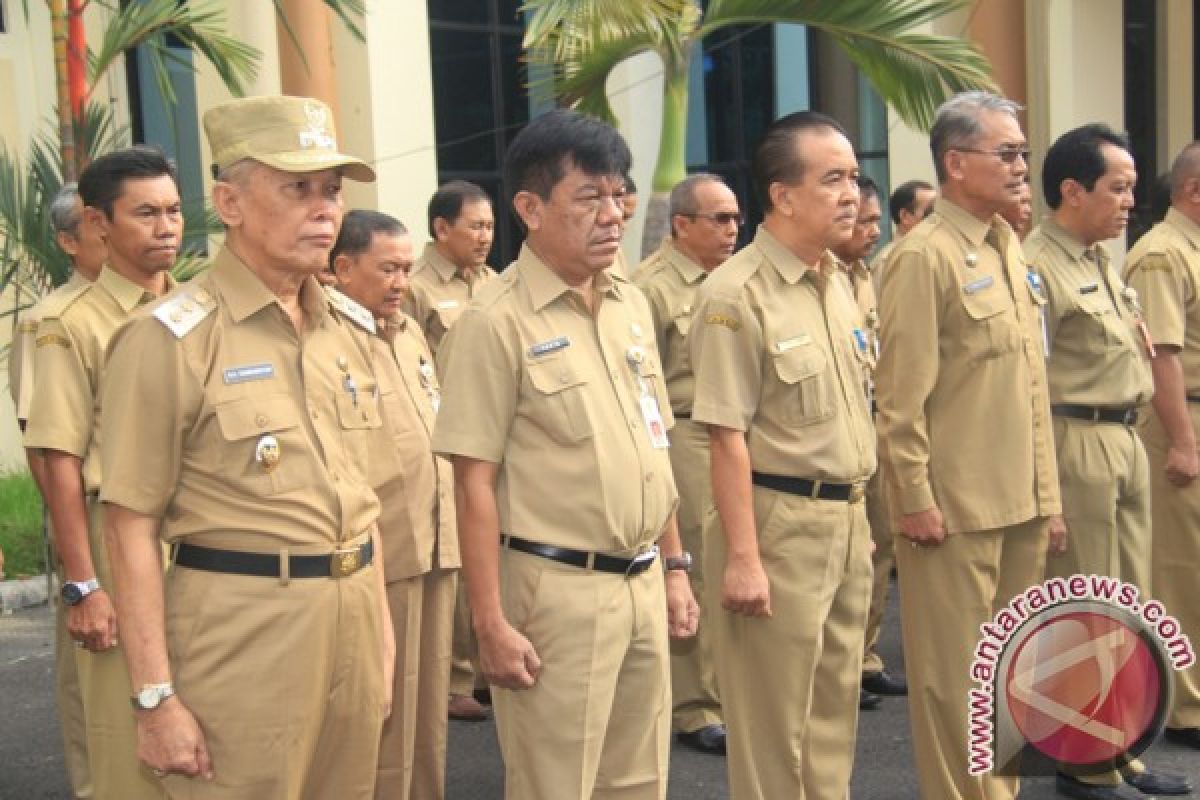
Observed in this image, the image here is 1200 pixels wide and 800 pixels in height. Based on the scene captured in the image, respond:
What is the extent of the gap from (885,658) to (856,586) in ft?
9.00

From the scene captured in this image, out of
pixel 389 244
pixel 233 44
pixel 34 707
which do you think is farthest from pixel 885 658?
pixel 233 44

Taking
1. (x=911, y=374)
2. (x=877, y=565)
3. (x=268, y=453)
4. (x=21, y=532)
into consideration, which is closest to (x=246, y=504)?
(x=268, y=453)

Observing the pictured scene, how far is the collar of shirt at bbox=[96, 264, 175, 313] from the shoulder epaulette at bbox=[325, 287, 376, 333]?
1210 millimetres

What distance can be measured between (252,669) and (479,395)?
2.56 ft

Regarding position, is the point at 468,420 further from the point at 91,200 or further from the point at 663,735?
the point at 91,200

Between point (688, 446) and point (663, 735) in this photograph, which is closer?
point (663, 735)

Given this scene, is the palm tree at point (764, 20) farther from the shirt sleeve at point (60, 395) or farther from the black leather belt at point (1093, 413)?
the shirt sleeve at point (60, 395)

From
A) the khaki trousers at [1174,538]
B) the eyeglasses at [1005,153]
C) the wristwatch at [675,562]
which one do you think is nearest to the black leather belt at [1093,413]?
the khaki trousers at [1174,538]

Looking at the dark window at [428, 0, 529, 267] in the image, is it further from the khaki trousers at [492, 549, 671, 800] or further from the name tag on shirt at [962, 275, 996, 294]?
the khaki trousers at [492, 549, 671, 800]

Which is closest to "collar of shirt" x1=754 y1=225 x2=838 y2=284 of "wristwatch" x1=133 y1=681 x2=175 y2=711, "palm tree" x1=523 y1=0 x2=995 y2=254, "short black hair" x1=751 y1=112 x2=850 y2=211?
"short black hair" x1=751 y1=112 x2=850 y2=211

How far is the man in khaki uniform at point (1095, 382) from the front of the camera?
509 centimetres

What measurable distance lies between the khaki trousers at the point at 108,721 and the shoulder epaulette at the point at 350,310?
3.00ft

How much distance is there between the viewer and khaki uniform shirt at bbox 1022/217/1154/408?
5.10m

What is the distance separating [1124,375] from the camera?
5109 mm
